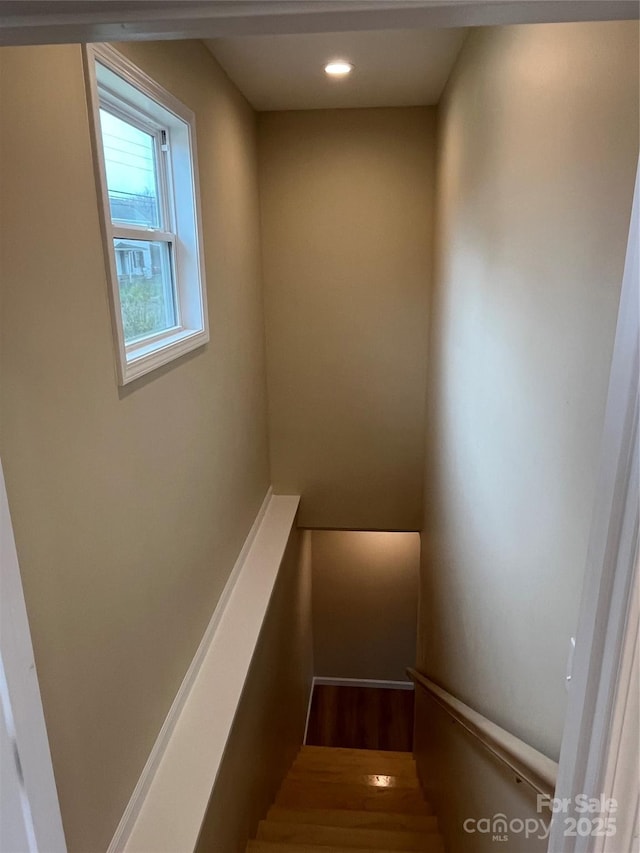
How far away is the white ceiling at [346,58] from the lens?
2.56 metres

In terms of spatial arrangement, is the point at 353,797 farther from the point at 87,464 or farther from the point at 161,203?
the point at 161,203

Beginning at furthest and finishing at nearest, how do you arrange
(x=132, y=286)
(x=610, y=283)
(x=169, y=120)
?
1. (x=169, y=120)
2. (x=132, y=286)
3. (x=610, y=283)

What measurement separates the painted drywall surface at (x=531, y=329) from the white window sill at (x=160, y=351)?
44.6 inches

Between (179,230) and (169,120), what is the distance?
41 centimetres

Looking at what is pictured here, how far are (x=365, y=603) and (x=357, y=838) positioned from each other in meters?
3.18

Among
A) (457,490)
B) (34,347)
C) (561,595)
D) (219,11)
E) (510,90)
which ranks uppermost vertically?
(510,90)

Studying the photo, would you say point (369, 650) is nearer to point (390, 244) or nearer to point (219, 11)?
point (390, 244)

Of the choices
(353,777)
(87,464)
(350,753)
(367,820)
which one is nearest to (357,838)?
(367,820)

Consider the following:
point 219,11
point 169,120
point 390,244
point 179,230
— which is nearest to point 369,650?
point 390,244

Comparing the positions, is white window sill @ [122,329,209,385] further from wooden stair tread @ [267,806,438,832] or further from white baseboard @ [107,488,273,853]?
wooden stair tread @ [267,806,438,832]

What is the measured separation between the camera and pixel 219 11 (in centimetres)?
66

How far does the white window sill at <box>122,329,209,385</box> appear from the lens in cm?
181

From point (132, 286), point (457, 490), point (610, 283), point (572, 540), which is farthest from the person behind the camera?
point (457, 490)

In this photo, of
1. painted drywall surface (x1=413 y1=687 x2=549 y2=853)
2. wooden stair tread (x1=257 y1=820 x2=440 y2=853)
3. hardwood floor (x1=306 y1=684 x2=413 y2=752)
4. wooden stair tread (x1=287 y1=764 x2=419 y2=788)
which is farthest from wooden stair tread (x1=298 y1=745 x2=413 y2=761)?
wooden stair tread (x1=257 y1=820 x2=440 y2=853)
